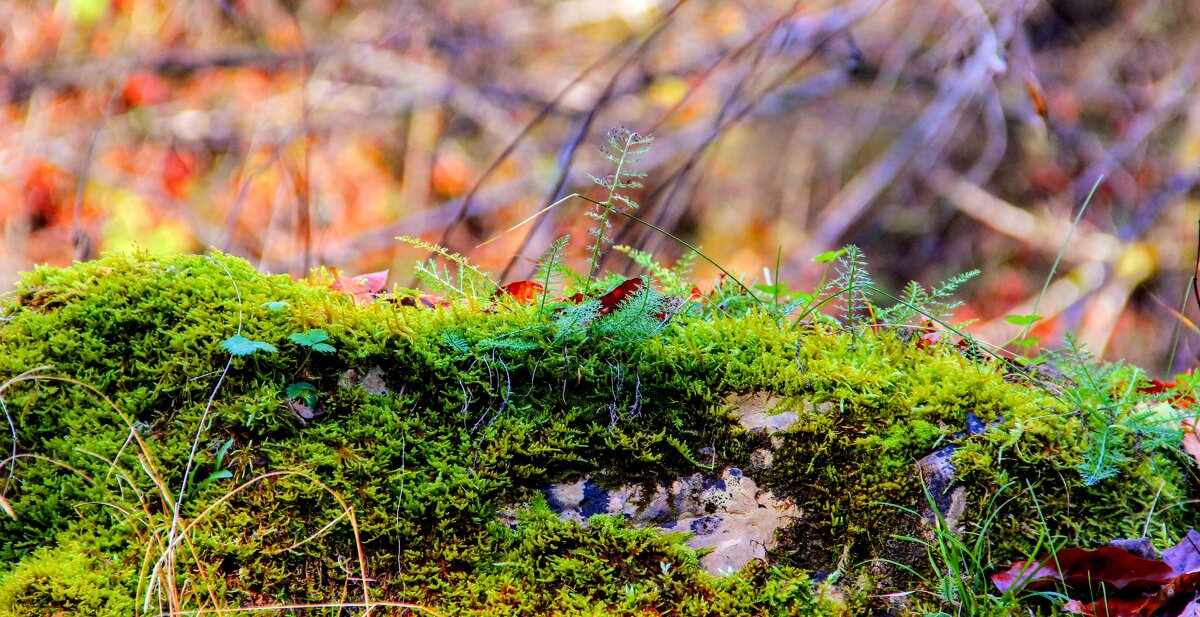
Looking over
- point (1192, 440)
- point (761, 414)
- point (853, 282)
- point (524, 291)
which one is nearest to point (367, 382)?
point (524, 291)

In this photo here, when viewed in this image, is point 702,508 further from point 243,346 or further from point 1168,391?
point 1168,391

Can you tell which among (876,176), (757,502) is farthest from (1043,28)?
(757,502)

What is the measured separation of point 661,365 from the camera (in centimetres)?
170

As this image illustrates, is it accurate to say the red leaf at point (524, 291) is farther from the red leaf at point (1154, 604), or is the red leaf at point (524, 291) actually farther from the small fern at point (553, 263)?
the red leaf at point (1154, 604)

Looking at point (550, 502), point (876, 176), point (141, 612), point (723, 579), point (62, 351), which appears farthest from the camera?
point (876, 176)

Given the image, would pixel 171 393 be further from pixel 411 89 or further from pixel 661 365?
pixel 411 89

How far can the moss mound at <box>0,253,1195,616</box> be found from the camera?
55.9 inches

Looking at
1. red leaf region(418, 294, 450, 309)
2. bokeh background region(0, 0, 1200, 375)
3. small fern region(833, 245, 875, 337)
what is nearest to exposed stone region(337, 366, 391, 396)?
red leaf region(418, 294, 450, 309)

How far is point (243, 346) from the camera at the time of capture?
5.23 feet

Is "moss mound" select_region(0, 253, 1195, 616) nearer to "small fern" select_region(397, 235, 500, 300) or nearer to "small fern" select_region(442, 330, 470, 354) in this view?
"small fern" select_region(442, 330, 470, 354)

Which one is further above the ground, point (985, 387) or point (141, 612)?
point (985, 387)

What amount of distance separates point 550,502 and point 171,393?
2.92 ft

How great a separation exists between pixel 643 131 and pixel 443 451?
14.9 feet

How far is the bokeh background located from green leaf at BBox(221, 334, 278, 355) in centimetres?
401
